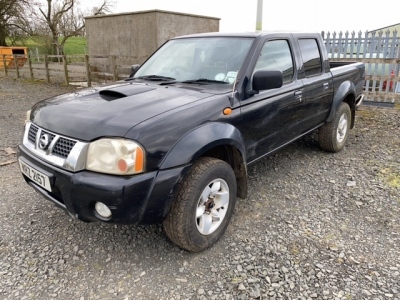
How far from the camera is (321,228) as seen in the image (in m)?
2.94

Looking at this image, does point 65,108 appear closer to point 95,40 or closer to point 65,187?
point 65,187

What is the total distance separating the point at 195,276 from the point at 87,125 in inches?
53.2

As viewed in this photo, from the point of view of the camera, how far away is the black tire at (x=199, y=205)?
2.33 m

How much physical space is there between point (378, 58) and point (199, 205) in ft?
23.9

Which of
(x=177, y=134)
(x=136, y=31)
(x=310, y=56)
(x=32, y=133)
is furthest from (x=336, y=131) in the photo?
(x=136, y=31)

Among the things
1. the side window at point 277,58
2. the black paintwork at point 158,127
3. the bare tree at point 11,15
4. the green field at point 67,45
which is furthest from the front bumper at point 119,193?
the green field at point 67,45

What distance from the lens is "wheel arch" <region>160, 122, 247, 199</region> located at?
7.36 feet

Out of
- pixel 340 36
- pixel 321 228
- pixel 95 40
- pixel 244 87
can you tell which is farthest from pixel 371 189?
pixel 95 40

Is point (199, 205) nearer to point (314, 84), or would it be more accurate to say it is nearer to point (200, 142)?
point (200, 142)

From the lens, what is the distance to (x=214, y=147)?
2.58 m

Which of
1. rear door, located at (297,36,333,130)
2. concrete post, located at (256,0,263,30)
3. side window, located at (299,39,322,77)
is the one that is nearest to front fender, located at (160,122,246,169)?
rear door, located at (297,36,333,130)

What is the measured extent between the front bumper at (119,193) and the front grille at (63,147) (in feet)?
0.35

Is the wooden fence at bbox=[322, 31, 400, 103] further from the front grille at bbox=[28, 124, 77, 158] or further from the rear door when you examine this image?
the front grille at bbox=[28, 124, 77, 158]

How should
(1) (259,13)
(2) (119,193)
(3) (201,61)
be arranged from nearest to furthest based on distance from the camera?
1. (2) (119,193)
2. (3) (201,61)
3. (1) (259,13)
